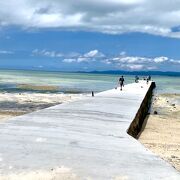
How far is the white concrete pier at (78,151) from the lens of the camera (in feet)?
20.9

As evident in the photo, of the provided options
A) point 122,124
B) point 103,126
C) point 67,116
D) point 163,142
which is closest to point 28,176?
point 103,126

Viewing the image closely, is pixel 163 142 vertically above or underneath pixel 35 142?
underneath

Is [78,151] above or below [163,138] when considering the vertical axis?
above

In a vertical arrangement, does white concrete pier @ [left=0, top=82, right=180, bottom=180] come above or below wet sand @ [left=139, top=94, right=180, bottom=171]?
above

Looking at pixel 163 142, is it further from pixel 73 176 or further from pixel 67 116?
pixel 73 176

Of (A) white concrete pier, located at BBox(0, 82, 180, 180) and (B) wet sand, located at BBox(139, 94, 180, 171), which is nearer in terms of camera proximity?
(A) white concrete pier, located at BBox(0, 82, 180, 180)

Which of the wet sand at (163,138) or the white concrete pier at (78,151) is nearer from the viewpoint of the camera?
the white concrete pier at (78,151)

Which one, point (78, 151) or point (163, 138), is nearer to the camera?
point (78, 151)

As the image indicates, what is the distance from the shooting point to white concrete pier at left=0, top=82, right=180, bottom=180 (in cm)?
638

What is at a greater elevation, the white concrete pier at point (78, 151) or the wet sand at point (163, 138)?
the white concrete pier at point (78, 151)

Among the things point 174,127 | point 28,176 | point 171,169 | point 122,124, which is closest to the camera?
point 28,176

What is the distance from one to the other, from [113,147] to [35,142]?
4.63 feet

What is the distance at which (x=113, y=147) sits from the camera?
326 inches

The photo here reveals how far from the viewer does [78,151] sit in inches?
303
